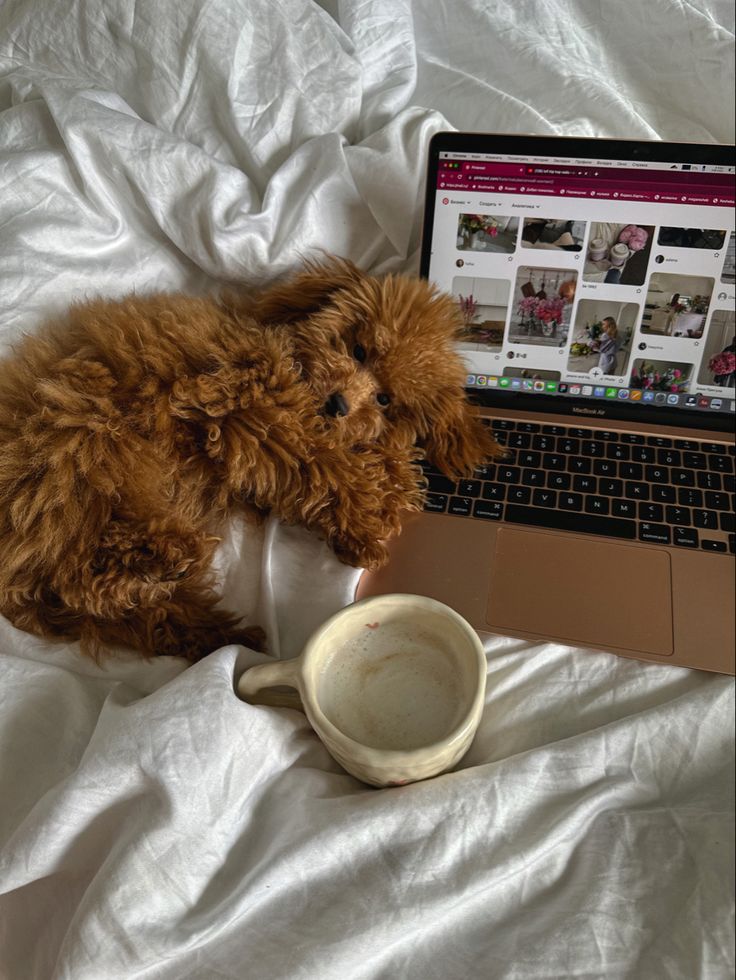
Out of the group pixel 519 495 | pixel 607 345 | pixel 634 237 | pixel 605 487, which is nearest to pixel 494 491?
pixel 519 495

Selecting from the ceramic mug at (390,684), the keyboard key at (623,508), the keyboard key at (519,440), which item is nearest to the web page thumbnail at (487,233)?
the keyboard key at (519,440)

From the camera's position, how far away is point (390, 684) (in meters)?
0.62

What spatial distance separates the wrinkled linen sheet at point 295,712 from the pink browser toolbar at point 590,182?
15 centimetres

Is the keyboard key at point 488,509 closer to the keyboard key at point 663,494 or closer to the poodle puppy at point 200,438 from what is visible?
the poodle puppy at point 200,438

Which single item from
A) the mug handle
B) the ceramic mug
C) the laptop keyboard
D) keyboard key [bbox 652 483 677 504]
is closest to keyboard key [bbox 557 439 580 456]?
the laptop keyboard

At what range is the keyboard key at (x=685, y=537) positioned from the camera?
31.0 inches

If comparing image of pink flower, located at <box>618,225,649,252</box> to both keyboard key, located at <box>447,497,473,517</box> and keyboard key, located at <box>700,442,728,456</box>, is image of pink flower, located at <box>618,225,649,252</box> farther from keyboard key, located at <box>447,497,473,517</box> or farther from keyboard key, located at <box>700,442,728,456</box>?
keyboard key, located at <box>447,497,473,517</box>

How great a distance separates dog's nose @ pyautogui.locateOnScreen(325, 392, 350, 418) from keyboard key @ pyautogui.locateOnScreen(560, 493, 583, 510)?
10.7 inches

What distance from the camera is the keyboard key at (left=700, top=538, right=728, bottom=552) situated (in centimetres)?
78

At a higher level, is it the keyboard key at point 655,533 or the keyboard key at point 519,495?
the keyboard key at point 655,533

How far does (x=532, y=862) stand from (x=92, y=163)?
3.02 feet

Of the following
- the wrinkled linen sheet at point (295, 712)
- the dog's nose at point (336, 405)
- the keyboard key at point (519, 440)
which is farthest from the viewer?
the keyboard key at point (519, 440)

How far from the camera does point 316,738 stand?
665 millimetres

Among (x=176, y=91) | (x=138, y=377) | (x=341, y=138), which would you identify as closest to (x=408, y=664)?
(x=138, y=377)
